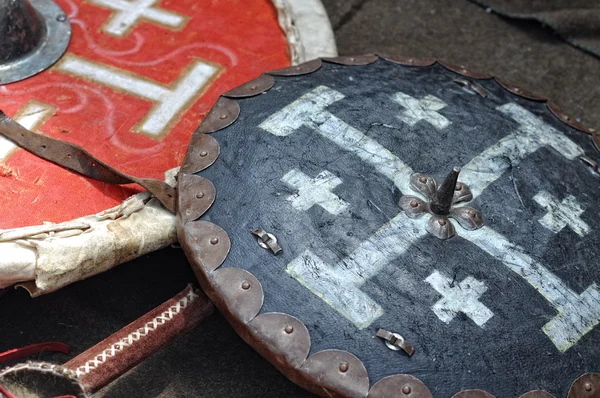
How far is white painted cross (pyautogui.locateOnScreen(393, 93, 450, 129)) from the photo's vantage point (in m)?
1.76

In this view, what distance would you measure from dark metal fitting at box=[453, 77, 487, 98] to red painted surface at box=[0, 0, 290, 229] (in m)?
0.47

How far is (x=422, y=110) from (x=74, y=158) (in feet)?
2.53

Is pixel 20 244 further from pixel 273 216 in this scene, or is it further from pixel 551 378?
pixel 551 378

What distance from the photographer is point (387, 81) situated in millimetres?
1870

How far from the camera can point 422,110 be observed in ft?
5.87

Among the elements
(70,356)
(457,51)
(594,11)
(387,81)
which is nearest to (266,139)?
(387,81)

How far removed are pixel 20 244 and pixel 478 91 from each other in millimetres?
1060

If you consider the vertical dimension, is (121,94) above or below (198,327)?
above

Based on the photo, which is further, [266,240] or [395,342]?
[266,240]

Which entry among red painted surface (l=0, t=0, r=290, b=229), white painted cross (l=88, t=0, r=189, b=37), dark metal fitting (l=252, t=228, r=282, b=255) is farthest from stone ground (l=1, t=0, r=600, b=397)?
white painted cross (l=88, t=0, r=189, b=37)

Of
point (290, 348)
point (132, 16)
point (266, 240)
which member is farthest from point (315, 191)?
point (132, 16)

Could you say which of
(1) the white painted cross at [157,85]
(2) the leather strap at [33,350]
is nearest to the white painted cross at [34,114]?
(1) the white painted cross at [157,85]

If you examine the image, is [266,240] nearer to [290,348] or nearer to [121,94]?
[290,348]

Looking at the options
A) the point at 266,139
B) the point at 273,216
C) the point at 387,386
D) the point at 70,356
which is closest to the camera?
the point at 387,386
